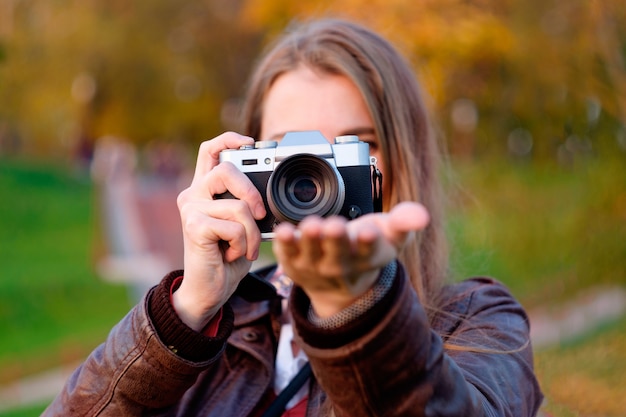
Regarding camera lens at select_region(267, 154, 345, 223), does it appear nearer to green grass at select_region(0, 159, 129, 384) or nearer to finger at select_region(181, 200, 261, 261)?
finger at select_region(181, 200, 261, 261)

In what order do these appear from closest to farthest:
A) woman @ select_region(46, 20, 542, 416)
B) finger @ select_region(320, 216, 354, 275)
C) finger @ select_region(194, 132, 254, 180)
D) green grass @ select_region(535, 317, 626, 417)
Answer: finger @ select_region(320, 216, 354, 275)
woman @ select_region(46, 20, 542, 416)
finger @ select_region(194, 132, 254, 180)
green grass @ select_region(535, 317, 626, 417)

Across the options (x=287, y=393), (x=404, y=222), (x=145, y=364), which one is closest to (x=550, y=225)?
(x=287, y=393)

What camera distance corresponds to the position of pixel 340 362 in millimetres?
1169

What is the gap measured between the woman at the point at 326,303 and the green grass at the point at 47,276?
18.9 feet

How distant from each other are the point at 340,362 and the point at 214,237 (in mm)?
559

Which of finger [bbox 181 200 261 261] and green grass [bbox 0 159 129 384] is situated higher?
finger [bbox 181 200 261 261]

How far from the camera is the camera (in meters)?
1.55

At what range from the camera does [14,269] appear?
39.3 feet

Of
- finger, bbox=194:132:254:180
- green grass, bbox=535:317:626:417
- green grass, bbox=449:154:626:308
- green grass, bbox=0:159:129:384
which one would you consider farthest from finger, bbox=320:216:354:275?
green grass, bbox=0:159:129:384

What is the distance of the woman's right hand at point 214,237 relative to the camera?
162 centimetres

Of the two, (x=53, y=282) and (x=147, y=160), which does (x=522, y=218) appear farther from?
(x=147, y=160)

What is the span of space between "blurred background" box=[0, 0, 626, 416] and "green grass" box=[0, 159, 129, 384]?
0.04m

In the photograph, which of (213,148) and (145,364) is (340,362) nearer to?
(145,364)

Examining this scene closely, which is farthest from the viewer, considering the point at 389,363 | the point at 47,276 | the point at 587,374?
the point at 47,276
